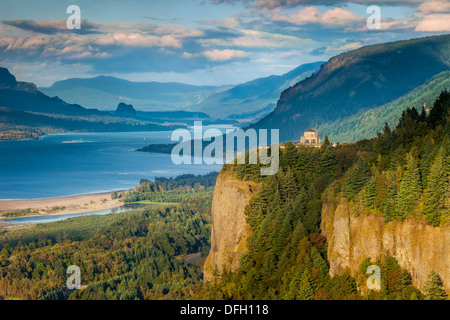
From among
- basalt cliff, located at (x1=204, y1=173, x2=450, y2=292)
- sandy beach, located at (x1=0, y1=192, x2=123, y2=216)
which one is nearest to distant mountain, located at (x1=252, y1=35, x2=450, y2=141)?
sandy beach, located at (x1=0, y1=192, x2=123, y2=216)

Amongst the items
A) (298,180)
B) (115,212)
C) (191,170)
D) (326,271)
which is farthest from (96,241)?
(191,170)

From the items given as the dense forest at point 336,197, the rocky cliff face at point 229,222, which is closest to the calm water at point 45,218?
the rocky cliff face at point 229,222

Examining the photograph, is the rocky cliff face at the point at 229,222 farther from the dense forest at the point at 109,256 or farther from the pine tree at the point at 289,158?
the dense forest at the point at 109,256

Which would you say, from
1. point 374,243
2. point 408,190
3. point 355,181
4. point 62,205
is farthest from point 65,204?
point 408,190

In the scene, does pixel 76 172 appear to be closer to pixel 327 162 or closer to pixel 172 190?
pixel 172 190

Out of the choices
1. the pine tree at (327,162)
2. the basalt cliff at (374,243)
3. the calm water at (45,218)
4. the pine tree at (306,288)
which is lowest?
the calm water at (45,218)

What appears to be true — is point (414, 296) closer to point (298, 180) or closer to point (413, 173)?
point (413, 173)

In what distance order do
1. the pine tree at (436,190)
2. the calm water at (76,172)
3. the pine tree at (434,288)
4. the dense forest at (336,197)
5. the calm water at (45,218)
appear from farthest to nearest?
the calm water at (76,172), the calm water at (45,218), the dense forest at (336,197), the pine tree at (436,190), the pine tree at (434,288)
